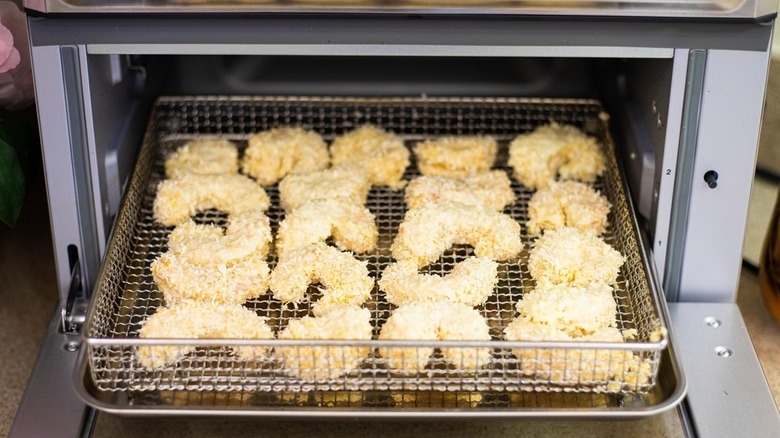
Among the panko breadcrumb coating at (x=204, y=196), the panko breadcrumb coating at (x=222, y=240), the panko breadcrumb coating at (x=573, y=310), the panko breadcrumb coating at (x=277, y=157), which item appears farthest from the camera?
the panko breadcrumb coating at (x=277, y=157)

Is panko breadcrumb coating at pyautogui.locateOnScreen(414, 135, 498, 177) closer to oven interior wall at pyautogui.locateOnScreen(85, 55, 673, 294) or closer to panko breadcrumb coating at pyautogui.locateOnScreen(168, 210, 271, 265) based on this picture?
oven interior wall at pyautogui.locateOnScreen(85, 55, 673, 294)

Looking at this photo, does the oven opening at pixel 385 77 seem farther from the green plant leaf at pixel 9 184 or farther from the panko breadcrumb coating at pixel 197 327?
the panko breadcrumb coating at pixel 197 327

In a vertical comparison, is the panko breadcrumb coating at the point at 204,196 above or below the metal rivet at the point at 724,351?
above

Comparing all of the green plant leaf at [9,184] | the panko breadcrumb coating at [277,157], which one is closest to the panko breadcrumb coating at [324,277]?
the panko breadcrumb coating at [277,157]

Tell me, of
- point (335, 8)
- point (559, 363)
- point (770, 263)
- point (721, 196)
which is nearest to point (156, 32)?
point (335, 8)

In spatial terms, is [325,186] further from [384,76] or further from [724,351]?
[724,351]

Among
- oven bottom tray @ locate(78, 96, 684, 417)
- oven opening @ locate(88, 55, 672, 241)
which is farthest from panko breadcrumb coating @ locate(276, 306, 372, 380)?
oven opening @ locate(88, 55, 672, 241)
